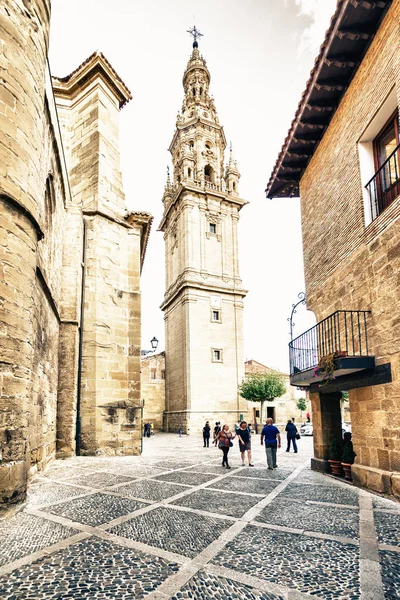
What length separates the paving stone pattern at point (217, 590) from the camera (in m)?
3.26

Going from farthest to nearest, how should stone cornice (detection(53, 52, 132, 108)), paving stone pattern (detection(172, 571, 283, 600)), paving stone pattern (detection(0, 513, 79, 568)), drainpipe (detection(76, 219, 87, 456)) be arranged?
1. stone cornice (detection(53, 52, 132, 108))
2. drainpipe (detection(76, 219, 87, 456))
3. paving stone pattern (detection(0, 513, 79, 568))
4. paving stone pattern (detection(172, 571, 283, 600))

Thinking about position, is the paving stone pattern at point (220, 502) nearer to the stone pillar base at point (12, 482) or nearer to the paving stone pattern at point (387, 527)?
the paving stone pattern at point (387, 527)

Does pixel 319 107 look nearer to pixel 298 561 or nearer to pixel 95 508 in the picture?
pixel 298 561

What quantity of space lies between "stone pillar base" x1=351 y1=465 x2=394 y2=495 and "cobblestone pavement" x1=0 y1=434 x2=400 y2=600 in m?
0.23

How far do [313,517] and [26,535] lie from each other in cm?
381

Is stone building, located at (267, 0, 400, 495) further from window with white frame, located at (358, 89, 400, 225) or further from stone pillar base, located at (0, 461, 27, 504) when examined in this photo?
stone pillar base, located at (0, 461, 27, 504)

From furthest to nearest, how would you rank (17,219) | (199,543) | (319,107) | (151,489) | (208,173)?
(208,173) → (319,107) → (151,489) → (17,219) → (199,543)

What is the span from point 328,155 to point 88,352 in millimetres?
9501

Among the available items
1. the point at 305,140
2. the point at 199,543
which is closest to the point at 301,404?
the point at 305,140

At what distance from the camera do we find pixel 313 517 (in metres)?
5.63

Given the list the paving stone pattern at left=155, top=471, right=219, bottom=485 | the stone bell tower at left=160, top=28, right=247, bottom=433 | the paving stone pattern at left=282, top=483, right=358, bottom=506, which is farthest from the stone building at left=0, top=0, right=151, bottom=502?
→ the stone bell tower at left=160, top=28, right=247, bottom=433

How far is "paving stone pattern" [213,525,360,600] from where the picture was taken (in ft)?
11.4

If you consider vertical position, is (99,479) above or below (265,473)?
above

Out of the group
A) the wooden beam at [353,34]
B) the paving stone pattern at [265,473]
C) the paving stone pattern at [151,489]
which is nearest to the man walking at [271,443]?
the paving stone pattern at [265,473]
